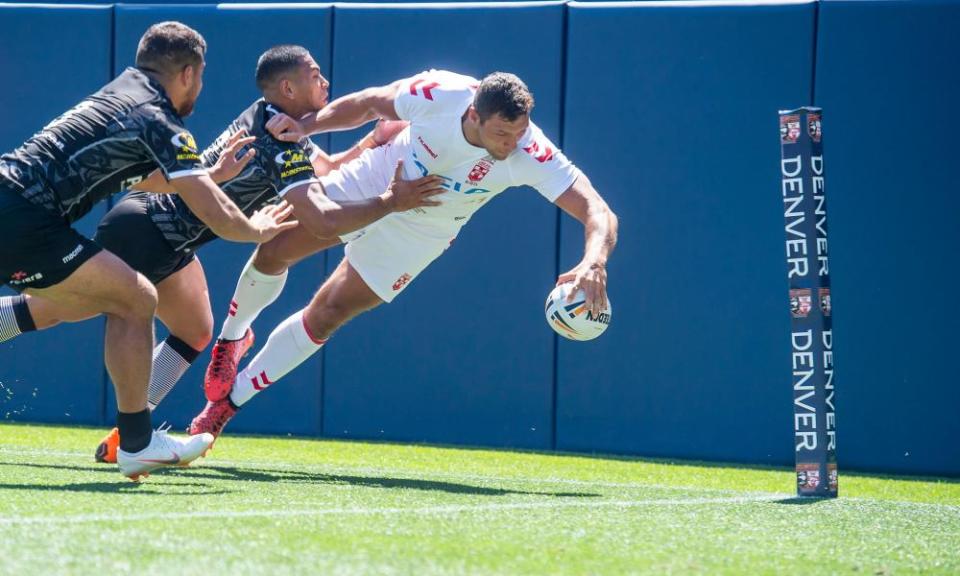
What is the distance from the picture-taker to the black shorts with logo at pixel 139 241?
611cm

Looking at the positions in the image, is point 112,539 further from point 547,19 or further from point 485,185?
point 547,19

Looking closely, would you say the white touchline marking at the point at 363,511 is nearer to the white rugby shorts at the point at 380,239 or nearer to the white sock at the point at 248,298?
the white rugby shorts at the point at 380,239

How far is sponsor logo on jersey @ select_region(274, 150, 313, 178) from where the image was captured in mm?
5879

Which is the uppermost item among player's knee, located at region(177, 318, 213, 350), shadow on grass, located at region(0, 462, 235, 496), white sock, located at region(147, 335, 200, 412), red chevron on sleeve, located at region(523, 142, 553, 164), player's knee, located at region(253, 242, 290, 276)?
red chevron on sleeve, located at region(523, 142, 553, 164)

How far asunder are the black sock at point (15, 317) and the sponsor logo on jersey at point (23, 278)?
129 cm

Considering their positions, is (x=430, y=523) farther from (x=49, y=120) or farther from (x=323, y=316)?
(x=49, y=120)

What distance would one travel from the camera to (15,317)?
248 inches

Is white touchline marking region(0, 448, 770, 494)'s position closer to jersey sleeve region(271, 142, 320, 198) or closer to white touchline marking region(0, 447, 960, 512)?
white touchline marking region(0, 447, 960, 512)

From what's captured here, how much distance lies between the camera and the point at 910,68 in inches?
308

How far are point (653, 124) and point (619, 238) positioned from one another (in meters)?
0.71

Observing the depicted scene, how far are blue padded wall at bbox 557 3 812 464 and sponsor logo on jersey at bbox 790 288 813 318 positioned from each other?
2.57 meters

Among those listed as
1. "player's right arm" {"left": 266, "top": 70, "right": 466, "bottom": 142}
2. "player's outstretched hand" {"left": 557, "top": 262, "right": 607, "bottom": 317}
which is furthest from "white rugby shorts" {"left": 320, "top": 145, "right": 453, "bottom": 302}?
"player's outstretched hand" {"left": 557, "top": 262, "right": 607, "bottom": 317}

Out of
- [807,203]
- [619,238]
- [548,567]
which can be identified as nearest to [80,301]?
[548,567]

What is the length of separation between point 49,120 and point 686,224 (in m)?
4.18
